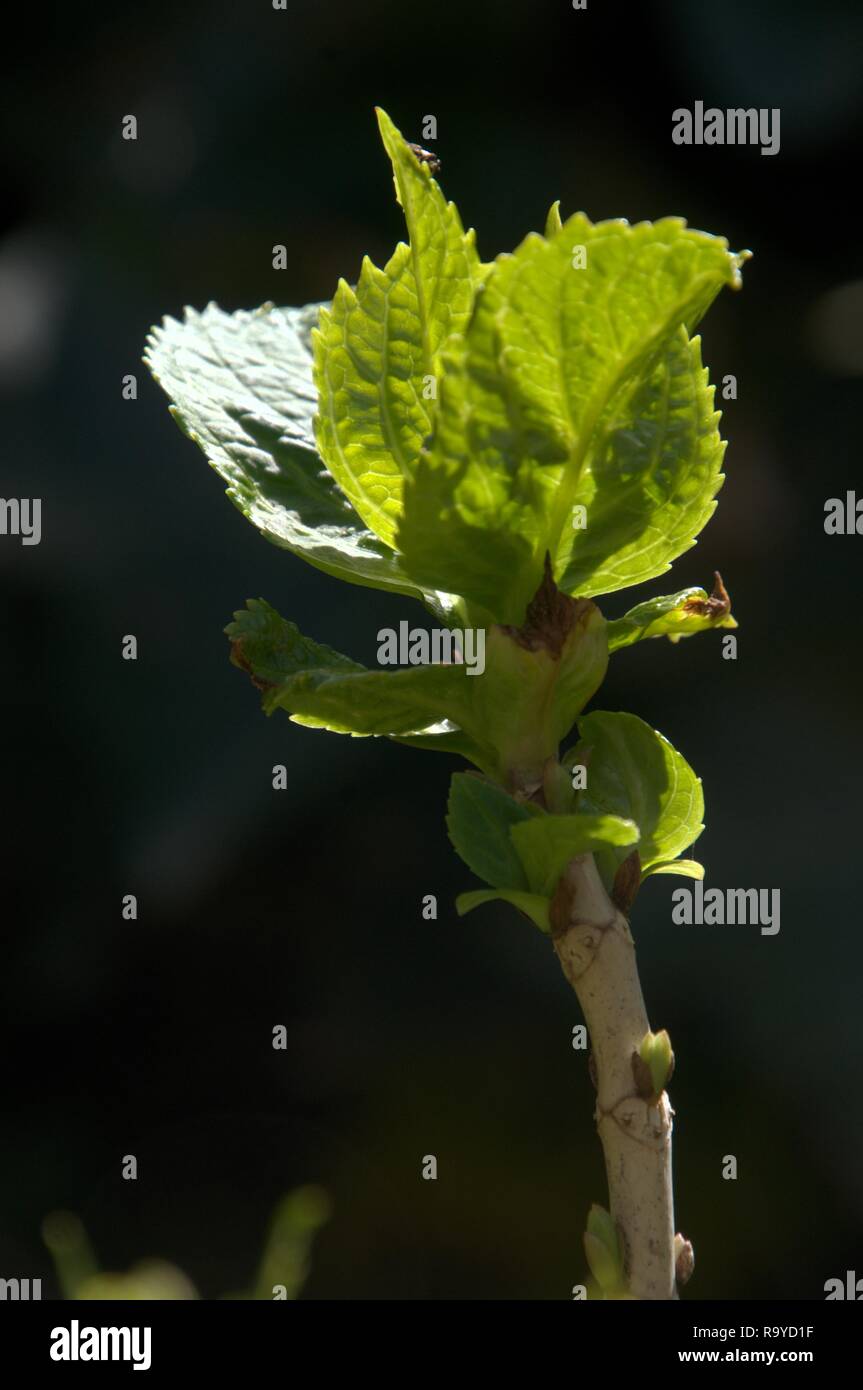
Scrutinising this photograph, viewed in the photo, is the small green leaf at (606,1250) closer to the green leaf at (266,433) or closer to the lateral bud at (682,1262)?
the lateral bud at (682,1262)

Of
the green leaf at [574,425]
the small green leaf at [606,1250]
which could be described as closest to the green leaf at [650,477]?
the green leaf at [574,425]

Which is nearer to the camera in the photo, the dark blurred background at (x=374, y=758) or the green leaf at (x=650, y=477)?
the green leaf at (x=650, y=477)

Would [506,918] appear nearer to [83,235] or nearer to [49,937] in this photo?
[49,937]

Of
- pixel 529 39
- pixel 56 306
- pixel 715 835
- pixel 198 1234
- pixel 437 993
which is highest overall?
pixel 529 39

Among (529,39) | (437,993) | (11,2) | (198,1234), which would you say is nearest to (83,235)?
(11,2)

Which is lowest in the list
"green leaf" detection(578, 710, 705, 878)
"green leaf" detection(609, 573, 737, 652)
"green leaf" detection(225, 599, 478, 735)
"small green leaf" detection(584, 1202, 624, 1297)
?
"small green leaf" detection(584, 1202, 624, 1297)

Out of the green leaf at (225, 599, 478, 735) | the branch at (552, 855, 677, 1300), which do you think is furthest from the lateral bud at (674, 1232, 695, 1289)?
the green leaf at (225, 599, 478, 735)

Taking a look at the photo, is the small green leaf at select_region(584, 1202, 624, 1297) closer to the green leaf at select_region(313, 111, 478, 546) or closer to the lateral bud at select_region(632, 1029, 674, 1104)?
the lateral bud at select_region(632, 1029, 674, 1104)
